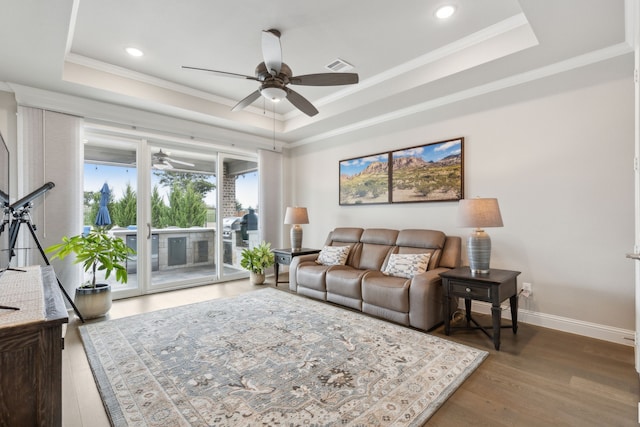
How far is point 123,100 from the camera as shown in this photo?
3.71m

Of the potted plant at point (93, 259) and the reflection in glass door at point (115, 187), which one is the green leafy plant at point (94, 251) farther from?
the reflection in glass door at point (115, 187)

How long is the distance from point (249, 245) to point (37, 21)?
13.1 ft

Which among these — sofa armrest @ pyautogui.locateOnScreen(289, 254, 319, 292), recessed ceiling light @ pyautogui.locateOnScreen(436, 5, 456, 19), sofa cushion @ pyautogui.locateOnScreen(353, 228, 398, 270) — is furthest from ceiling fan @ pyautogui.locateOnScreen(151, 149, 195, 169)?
recessed ceiling light @ pyautogui.locateOnScreen(436, 5, 456, 19)

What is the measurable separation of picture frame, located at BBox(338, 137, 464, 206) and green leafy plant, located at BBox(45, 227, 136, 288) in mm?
3198

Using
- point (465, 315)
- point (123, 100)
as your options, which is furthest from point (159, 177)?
point (465, 315)

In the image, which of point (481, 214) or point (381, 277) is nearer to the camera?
point (481, 214)

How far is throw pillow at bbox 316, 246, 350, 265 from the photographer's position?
4.21 m

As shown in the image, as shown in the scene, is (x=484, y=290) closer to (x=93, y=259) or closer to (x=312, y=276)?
(x=312, y=276)

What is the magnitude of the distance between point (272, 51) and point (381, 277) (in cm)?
250

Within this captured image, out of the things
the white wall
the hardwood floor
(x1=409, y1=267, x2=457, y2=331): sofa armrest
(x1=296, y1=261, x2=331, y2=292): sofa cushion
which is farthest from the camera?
(x1=296, y1=261, x2=331, y2=292): sofa cushion

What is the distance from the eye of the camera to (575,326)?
2.86m

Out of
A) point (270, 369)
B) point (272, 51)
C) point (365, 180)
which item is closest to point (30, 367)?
point (270, 369)

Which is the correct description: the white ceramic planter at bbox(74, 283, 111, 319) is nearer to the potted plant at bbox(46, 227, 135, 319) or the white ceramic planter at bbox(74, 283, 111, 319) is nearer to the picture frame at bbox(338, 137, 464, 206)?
the potted plant at bbox(46, 227, 135, 319)

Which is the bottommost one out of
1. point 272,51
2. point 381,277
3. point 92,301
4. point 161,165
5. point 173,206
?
point 92,301
